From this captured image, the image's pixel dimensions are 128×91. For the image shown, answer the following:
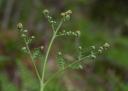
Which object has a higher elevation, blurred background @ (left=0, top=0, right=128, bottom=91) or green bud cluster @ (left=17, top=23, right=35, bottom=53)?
green bud cluster @ (left=17, top=23, right=35, bottom=53)

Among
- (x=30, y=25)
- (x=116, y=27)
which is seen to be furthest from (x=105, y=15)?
(x=30, y=25)

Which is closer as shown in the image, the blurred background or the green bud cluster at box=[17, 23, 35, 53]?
the green bud cluster at box=[17, 23, 35, 53]

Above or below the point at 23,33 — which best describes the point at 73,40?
below

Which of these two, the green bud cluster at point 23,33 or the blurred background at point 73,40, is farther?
the blurred background at point 73,40

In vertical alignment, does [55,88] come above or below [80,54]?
below

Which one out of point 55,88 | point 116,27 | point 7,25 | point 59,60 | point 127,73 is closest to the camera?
point 59,60

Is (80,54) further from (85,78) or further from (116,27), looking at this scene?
(116,27)

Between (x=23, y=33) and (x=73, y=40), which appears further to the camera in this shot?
(x=73, y=40)

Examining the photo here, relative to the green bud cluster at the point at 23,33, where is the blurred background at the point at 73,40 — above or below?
below
